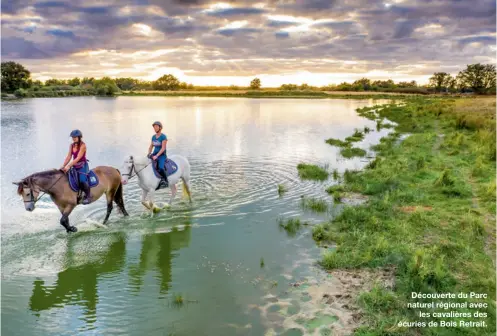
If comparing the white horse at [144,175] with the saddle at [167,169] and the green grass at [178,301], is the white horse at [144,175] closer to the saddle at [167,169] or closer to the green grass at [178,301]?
the saddle at [167,169]

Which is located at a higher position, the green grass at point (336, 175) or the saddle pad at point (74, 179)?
the saddle pad at point (74, 179)

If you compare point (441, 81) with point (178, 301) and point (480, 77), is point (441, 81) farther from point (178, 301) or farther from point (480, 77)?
point (178, 301)

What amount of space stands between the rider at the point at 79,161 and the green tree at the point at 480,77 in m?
154

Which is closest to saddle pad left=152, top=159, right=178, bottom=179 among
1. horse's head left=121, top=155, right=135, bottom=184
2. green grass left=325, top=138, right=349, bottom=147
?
A: horse's head left=121, top=155, right=135, bottom=184

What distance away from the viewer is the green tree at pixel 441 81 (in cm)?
15125

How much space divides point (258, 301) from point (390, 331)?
2.41m

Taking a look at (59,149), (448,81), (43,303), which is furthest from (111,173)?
(448,81)

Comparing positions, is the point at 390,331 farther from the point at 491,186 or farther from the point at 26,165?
the point at 26,165

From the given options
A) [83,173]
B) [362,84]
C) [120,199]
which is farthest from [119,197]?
[362,84]

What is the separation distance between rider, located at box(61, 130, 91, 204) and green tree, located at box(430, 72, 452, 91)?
6674 inches

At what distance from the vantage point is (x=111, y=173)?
10930 millimetres

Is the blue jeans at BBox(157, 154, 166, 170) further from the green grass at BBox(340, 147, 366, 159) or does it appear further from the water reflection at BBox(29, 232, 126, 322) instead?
the green grass at BBox(340, 147, 366, 159)

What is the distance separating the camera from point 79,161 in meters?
9.82

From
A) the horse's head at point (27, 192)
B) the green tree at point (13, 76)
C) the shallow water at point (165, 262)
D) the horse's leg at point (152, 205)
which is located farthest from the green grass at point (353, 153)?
the green tree at point (13, 76)
